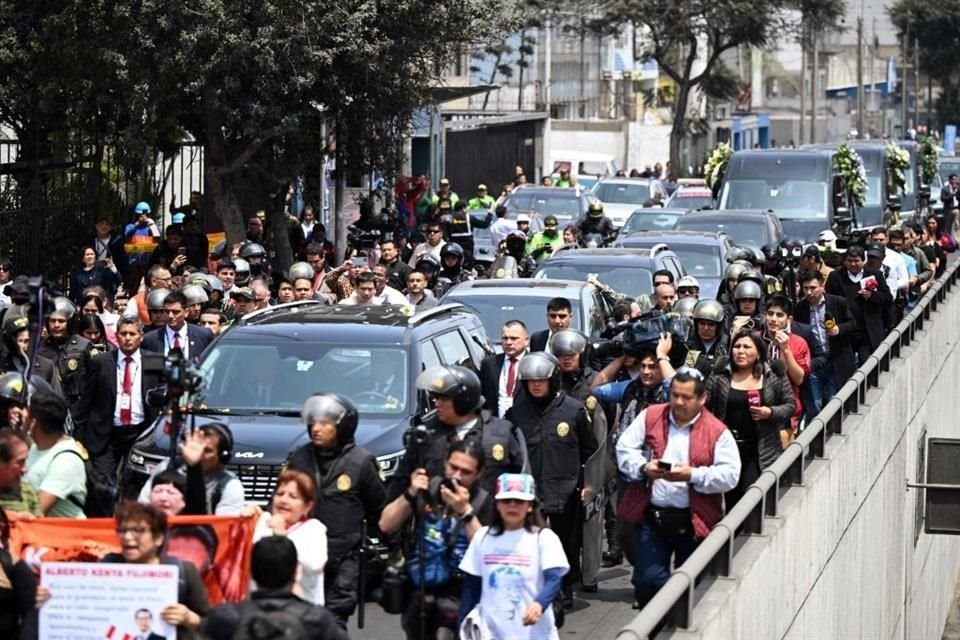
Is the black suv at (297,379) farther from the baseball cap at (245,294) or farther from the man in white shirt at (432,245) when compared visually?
the man in white shirt at (432,245)

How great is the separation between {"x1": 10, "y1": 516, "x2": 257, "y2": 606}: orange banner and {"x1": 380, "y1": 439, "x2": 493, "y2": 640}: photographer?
795mm

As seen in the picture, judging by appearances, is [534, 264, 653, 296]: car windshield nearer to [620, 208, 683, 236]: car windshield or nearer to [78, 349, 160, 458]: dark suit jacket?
[78, 349, 160, 458]: dark suit jacket

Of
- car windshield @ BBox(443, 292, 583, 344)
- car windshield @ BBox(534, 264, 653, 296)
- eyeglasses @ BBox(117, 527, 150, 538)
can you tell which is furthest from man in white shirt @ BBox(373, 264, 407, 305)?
eyeglasses @ BBox(117, 527, 150, 538)

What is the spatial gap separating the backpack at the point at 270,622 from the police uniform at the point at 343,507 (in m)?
2.10

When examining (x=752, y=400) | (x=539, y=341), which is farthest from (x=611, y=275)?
(x=752, y=400)

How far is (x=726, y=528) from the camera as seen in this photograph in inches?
328

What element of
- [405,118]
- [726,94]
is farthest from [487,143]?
[405,118]

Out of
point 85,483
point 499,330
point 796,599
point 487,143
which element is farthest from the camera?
point 487,143

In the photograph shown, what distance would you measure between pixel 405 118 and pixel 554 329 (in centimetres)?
1248

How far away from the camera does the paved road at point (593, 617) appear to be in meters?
10.9

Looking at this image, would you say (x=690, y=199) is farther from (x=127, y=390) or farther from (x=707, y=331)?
(x=127, y=390)

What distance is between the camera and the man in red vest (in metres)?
9.66

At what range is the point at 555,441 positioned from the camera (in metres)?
11.2

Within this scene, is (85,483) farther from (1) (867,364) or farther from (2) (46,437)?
(1) (867,364)
